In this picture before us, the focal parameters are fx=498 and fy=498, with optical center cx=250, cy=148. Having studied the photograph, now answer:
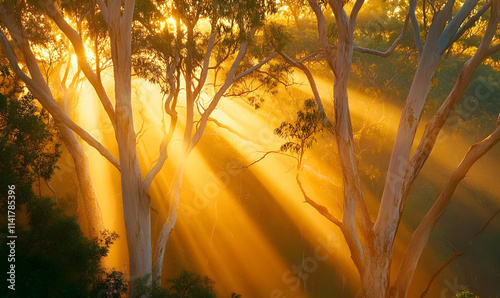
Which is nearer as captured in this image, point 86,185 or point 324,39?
point 324,39

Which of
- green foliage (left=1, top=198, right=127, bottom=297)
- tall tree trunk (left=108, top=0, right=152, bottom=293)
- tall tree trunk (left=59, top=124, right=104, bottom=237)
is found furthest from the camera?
tall tree trunk (left=59, top=124, right=104, bottom=237)

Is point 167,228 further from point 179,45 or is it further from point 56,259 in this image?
point 179,45

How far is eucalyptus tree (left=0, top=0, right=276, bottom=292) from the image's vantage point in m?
7.73

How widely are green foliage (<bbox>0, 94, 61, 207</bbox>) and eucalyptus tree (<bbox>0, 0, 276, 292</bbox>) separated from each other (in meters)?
1.10

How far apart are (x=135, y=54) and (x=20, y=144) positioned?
13.6 feet

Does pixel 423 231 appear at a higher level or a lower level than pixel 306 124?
lower

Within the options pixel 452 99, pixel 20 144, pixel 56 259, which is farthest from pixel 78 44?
pixel 452 99

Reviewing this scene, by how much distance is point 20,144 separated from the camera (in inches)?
276

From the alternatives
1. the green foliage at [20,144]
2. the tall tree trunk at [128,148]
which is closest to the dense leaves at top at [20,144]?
the green foliage at [20,144]

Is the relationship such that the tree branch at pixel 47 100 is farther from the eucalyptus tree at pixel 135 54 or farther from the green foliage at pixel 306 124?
the green foliage at pixel 306 124

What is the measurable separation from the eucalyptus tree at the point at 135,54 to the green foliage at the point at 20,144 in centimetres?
110

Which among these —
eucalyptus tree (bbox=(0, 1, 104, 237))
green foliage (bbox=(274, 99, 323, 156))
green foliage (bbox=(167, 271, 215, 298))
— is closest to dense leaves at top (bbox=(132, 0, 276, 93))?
eucalyptus tree (bbox=(0, 1, 104, 237))

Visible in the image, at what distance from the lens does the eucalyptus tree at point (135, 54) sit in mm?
7727

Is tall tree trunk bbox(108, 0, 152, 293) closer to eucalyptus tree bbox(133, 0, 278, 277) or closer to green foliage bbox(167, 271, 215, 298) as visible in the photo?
eucalyptus tree bbox(133, 0, 278, 277)
